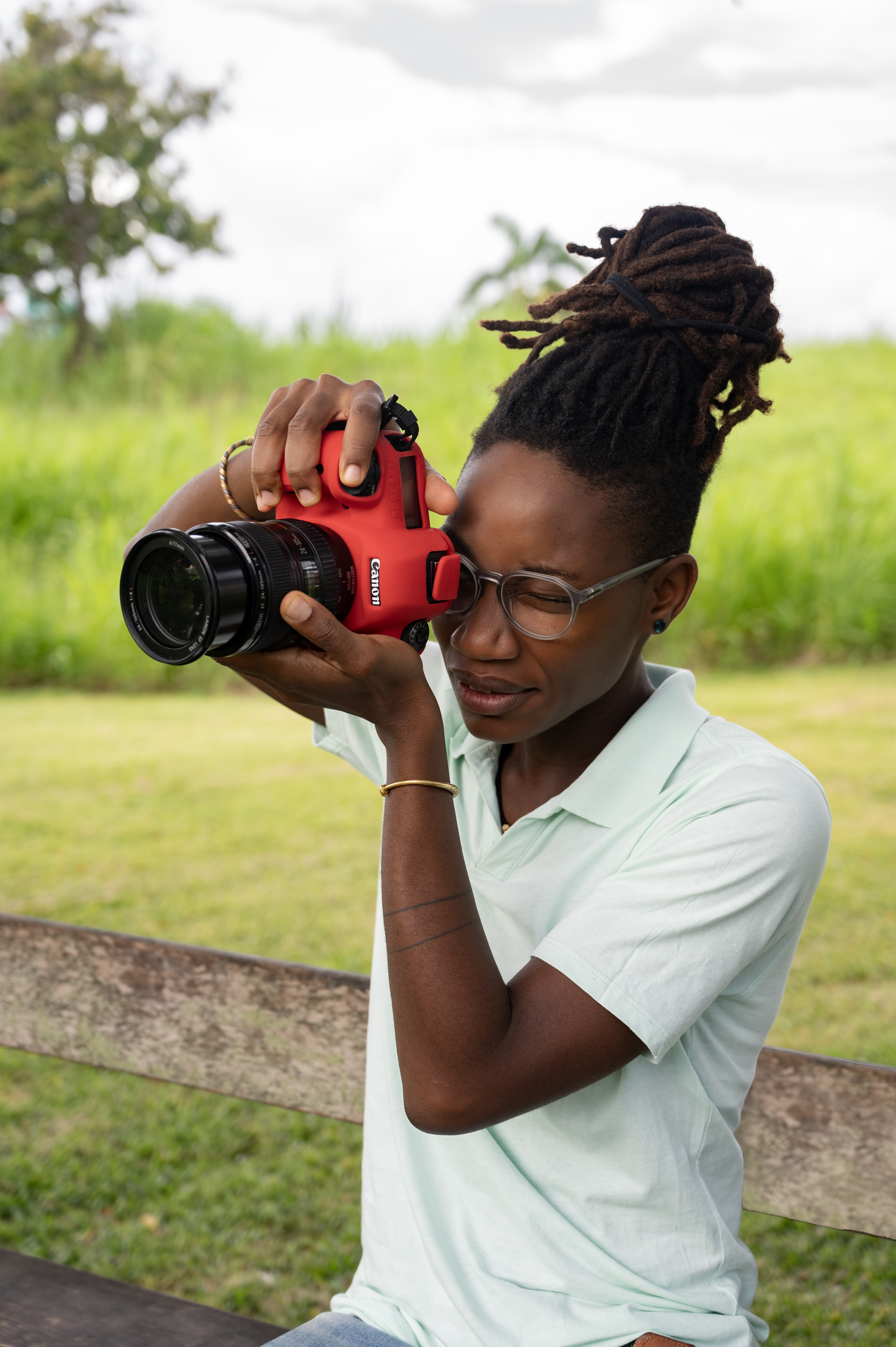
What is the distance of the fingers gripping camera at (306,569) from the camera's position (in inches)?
54.2

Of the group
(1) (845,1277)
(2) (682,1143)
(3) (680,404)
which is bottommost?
(1) (845,1277)

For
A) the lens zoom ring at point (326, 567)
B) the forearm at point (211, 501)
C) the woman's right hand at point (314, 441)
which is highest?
the woman's right hand at point (314, 441)

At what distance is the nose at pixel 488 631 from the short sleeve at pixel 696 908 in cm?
32

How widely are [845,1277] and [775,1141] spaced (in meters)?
1.24

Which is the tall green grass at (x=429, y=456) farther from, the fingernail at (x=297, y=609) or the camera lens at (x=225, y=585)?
the fingernail at (x=297, y=609)

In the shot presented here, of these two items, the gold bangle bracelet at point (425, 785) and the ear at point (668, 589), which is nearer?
the gold bangle bracelet at point (425, 785)

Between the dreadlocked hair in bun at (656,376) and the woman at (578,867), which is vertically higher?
the dreadlocked hair in bun at (656,376)

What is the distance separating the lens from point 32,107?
1389cm

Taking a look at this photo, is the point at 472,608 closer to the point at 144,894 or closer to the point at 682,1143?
the point at 682,1143

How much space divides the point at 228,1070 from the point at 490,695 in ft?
3.44

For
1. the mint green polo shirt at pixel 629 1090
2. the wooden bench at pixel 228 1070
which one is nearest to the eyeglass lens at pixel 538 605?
the mint green polo shirt at pixel 629 1090

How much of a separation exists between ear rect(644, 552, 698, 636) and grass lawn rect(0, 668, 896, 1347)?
6.15ft

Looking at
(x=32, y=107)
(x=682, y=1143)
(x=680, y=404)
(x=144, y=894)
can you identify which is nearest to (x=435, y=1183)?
(x=682, y=1143)

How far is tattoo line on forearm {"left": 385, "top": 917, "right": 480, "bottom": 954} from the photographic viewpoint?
4.44 ft
